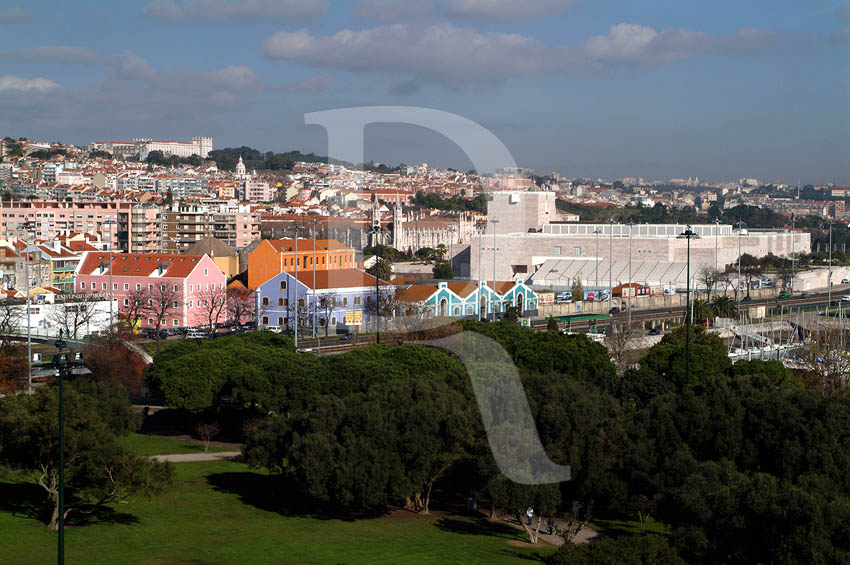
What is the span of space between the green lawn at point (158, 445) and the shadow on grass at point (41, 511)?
238 cm

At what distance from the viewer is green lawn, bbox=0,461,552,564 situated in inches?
337

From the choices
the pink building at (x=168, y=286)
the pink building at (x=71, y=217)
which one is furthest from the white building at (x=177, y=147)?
the pink building at (x=168, y=286)

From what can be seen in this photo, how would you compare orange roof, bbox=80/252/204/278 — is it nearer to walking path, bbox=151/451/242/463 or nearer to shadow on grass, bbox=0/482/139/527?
walking path, bbox=151/451/242/463

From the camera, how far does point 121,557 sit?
8.38m

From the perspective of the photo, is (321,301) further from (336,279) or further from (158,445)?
(158,445)

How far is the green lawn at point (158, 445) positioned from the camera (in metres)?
12.8

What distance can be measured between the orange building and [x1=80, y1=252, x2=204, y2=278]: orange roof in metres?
1.70

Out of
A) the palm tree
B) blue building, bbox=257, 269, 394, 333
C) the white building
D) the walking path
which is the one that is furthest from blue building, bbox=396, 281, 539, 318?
the white building

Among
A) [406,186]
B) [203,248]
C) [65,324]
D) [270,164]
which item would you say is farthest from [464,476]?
[270,164]

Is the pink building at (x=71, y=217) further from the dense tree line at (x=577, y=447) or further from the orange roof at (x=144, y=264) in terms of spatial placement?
the dense tree line at (x=577, y=447)

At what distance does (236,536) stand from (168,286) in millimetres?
17377

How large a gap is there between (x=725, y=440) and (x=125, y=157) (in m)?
105

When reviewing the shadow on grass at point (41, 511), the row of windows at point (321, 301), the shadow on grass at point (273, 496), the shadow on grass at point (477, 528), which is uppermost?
the row of windows at point (321, 301)

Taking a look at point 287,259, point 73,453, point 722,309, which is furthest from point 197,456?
point 722,309
